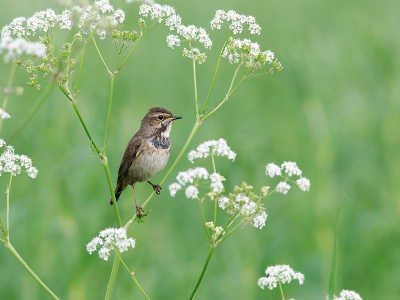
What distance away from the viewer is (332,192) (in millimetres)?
7168

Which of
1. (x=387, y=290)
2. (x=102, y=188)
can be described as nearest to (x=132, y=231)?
(x=102, y=188)

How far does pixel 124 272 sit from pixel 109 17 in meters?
3.16

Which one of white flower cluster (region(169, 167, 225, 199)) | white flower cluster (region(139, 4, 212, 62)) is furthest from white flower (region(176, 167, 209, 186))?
white flower cluster (region(139, 4, 212, 62))

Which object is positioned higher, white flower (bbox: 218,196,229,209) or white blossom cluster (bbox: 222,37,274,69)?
white blossom cluster (bbox: 222,37,274,69)

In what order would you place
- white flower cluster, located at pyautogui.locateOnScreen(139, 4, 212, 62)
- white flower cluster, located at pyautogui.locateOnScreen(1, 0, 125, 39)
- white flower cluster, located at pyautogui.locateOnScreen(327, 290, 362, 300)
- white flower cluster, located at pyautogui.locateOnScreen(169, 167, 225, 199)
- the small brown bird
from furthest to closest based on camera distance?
1. the small brown bird
2. white flower cluster, located at pyautogui.locateOnScreen(139, 4, 212, 62)
3. white flower cluster, located at pyautogui.locateOnScreen(1, 0, 125, 39)
4. white flower cluster, located at pyautogui.locateOnScreen(327, 290, 362, 300)
5. white flower cluster, located at pyautogui.locateOnScreen(169, 167, 225, 199)

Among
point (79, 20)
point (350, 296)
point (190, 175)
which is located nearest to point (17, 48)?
point (79, 20)

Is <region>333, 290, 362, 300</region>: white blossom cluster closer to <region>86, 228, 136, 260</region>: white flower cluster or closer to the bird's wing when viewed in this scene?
<region>86, 228, 136, 260</region>: white flower cluster

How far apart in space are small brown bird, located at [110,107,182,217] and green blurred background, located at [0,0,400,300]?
17.3 inches

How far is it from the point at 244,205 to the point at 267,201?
3950 millimetres

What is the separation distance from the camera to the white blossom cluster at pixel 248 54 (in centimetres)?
474

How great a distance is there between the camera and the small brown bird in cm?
652

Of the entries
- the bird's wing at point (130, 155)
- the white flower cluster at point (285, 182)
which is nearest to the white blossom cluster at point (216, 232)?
the white flower cluster at point (285, 182)

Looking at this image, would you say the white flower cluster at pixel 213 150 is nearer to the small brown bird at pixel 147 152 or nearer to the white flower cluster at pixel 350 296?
the white flower cluster at pixel 350 296

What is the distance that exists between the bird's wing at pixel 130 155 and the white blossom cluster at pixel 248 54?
6.69 ft
